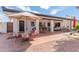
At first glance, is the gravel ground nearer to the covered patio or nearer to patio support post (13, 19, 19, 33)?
the covered patio

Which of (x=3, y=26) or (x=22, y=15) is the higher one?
(x=22, y=15)

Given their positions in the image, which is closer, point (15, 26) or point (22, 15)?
point (22, 15)

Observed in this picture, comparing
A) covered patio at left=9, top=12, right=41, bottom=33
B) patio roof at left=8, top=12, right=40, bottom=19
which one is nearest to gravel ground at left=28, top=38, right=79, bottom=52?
covered patio at left=9, top=12, right=41, bottom=33

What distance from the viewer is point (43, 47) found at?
16.2 feet

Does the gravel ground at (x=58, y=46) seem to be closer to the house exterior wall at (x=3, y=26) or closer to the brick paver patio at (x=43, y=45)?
the brick paver patio at (x=43, y=45)

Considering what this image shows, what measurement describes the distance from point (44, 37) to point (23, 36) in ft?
1.96

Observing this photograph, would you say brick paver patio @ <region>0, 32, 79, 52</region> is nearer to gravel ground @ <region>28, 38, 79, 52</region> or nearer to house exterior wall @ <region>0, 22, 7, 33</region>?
gravel ground @ <region>28, 38, 79, 52</region>

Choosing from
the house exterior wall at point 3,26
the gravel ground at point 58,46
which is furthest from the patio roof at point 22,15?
the gravel ground at point 58,46

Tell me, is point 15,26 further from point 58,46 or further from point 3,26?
point 58,46

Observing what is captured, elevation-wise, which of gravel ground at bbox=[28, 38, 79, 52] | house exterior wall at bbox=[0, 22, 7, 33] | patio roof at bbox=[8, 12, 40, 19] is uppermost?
patio roof at bbox=[8, 12, 40, 19]

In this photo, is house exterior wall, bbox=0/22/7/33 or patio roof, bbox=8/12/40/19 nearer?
patio roof, bbox=8/12/40/19

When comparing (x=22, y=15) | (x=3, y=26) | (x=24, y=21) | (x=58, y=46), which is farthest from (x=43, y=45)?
(x=3, y=26)

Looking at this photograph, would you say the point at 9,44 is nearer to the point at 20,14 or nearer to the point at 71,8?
the point at 20,14

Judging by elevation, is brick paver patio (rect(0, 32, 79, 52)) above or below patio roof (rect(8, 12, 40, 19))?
below
